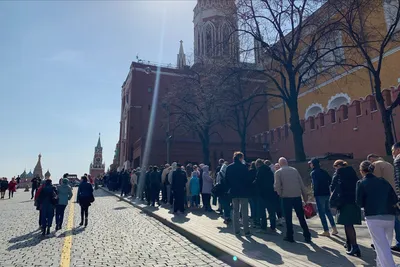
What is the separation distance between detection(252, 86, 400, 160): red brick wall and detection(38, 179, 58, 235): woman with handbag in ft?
75.0

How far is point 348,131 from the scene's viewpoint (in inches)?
1015

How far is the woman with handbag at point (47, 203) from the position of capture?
8836 mm

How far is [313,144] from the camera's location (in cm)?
2962

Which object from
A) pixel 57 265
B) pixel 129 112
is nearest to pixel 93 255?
pixel 57 265

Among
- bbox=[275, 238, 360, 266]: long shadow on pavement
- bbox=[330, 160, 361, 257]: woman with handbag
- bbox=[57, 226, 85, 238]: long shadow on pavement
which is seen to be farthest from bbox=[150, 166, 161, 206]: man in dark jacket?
bbox=[330, 160, 361, 257]: woman with handbag

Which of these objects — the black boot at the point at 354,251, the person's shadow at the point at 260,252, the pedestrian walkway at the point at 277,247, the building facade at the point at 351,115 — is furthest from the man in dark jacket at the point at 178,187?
the building facade at the point at 351,115

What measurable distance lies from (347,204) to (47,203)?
814cm

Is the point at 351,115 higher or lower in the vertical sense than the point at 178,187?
higher

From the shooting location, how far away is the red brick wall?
23.2 m

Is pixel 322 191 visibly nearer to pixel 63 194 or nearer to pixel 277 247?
pixel 277 247

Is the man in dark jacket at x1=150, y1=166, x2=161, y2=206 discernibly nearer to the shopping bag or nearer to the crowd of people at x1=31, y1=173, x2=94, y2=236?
the crowd of people at x1=31, y1=173, x2=94, y2=236

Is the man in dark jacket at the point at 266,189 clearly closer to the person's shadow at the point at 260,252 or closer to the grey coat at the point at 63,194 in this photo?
the person's shadow at the point at 260,252

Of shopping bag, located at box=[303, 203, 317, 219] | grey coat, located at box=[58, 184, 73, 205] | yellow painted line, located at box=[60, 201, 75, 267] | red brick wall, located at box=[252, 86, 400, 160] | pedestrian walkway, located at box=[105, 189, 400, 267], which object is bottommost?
yellow painted line, located at box=[60, 201, 75, 267]

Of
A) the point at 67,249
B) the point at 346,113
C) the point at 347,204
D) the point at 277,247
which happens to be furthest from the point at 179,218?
the point at 346,113
